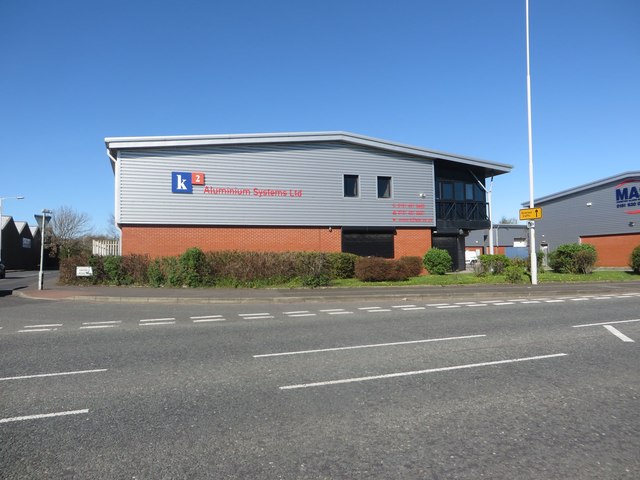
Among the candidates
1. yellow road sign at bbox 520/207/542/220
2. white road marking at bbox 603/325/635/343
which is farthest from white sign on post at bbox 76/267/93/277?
yellow road sign at bbox 520/207/542/220

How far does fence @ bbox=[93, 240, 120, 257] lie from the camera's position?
73.8 feet

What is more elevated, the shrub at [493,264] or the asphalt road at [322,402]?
the shrub at [493,264]

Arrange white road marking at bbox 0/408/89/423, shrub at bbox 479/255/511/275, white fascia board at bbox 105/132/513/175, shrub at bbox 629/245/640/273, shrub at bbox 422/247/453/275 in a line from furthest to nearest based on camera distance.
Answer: shrub at bbox 629/245/640/273 → shrub at bbox 422/247/453/275 → shrub at bbox 479/255/511/275 → white fascia board at bbox 105/132/513/175 → white road marking at bbox 0/408/89/423

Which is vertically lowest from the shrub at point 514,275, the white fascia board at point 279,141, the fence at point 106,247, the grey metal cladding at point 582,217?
the shrub at point 514,275

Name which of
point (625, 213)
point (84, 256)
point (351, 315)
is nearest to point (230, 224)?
point (84, 256)

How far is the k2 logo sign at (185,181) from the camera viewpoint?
2256cm

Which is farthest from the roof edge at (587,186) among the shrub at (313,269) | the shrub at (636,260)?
the shrub at (313,269)

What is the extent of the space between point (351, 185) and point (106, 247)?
1371cm

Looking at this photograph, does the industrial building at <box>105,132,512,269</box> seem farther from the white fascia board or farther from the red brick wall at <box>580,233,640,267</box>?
the red brick wall at <box>580,233,640,267</box>

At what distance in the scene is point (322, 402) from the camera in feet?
15.4

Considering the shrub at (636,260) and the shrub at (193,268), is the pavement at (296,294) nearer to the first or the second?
the shrub at (193,268)

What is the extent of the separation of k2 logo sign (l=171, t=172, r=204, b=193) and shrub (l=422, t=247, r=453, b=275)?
12685mm

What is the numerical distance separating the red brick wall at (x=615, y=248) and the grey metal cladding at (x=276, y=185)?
75.1 feet

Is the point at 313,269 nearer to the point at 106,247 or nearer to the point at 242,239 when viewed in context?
the point at 242,239
